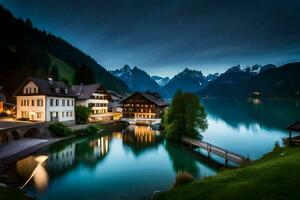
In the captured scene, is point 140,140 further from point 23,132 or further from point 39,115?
point 23,132

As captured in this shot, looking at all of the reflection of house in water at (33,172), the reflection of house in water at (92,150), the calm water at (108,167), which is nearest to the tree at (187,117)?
the calm water at (108,167)

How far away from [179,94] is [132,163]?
25045 mm

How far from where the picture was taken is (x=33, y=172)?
3192cm

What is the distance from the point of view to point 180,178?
24.7 meters

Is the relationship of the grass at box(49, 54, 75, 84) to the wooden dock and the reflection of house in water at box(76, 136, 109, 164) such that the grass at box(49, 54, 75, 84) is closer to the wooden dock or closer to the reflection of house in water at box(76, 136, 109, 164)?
the reflection of house in water at box(76, 136, 109, 164)

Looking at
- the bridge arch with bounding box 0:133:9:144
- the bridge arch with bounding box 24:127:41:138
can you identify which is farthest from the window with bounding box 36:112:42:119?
the bridge arch with bounding box 0:133:9:144

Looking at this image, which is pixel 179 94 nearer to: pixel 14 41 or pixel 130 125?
pixel 130 125

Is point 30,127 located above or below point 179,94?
below

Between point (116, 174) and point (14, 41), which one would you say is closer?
point (116, 174)

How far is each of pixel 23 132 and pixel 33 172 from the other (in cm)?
1804

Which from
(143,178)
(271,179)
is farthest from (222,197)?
(143,178)

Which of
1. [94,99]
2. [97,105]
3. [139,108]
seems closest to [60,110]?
[94,99]

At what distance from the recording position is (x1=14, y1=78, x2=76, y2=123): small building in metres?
58.5

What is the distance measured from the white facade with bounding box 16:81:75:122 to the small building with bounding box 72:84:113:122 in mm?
14971
